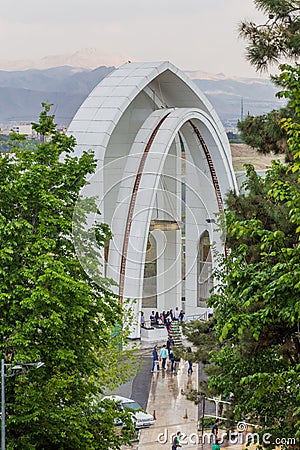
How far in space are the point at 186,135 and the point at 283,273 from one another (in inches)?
853

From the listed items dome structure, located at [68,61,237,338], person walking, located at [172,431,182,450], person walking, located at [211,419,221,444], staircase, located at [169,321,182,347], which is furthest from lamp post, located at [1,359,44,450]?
dome structure, located at [68,61,237,338]

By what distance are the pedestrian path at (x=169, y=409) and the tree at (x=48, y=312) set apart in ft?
10.0

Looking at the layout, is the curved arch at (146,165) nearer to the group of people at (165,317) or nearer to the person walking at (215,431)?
the group of people at (165,317)

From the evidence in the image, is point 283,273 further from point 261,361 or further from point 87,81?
point 87,81

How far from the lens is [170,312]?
24.4 m

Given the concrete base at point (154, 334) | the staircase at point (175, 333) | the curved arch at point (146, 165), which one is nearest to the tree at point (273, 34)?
the staircase at point (175, 333)

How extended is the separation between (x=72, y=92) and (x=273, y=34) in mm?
15258

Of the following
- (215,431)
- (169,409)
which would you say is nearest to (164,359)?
(169,409)

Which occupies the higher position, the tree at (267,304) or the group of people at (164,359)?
the tree at (267,304)

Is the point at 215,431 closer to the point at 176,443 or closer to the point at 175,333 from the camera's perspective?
the point at 176,443

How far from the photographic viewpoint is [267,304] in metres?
7.56

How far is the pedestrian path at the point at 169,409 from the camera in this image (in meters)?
17.1

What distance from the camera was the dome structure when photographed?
23.9 meters

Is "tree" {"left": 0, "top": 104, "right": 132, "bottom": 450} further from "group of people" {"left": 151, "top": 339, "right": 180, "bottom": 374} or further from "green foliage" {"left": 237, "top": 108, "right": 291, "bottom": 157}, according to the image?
"group of people" {"left": 151, "top": 339, "right": 180, "bottom": 374}
